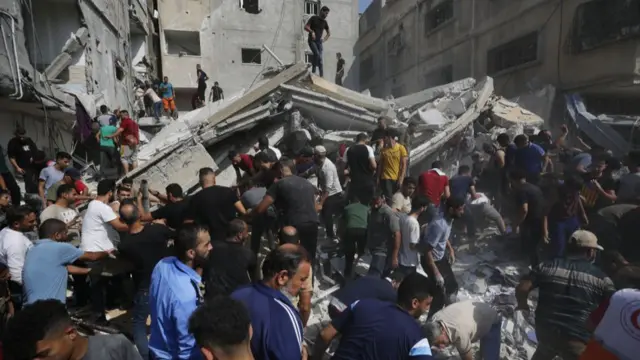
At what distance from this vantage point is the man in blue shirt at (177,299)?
8.73 ft

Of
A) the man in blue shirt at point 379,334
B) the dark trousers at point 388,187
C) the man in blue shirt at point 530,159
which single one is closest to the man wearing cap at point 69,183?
the dark trousers at point 388,187

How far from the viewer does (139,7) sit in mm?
18469

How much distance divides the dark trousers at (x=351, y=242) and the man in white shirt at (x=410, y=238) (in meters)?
0.61

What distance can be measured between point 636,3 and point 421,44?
1055 cm

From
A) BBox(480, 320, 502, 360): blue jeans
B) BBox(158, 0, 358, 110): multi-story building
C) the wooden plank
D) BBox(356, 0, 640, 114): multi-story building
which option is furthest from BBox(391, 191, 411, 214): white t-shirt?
BBox(158, 0, 358, 110): multi-story building

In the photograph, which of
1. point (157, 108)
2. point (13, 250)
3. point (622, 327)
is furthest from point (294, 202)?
point (157, 108)

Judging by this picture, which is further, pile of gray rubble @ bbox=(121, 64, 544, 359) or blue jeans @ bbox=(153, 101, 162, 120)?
blue jeans @ bbox=(153, 101, 162, 120)

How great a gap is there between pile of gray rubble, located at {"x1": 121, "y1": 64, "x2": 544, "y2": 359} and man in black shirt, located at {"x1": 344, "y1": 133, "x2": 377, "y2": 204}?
116 cm

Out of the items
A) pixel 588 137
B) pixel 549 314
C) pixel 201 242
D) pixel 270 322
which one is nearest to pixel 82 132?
pixel 201 242

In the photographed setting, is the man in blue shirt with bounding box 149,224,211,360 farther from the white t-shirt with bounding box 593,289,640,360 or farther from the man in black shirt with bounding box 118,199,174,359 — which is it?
the white t-shirt with bounding box 593,289,640,360

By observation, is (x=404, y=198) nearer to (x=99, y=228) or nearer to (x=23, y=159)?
(x=99, y=228)

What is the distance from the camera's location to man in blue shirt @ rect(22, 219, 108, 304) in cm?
364

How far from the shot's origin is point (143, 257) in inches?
157

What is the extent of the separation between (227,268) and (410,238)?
2.44 metres
